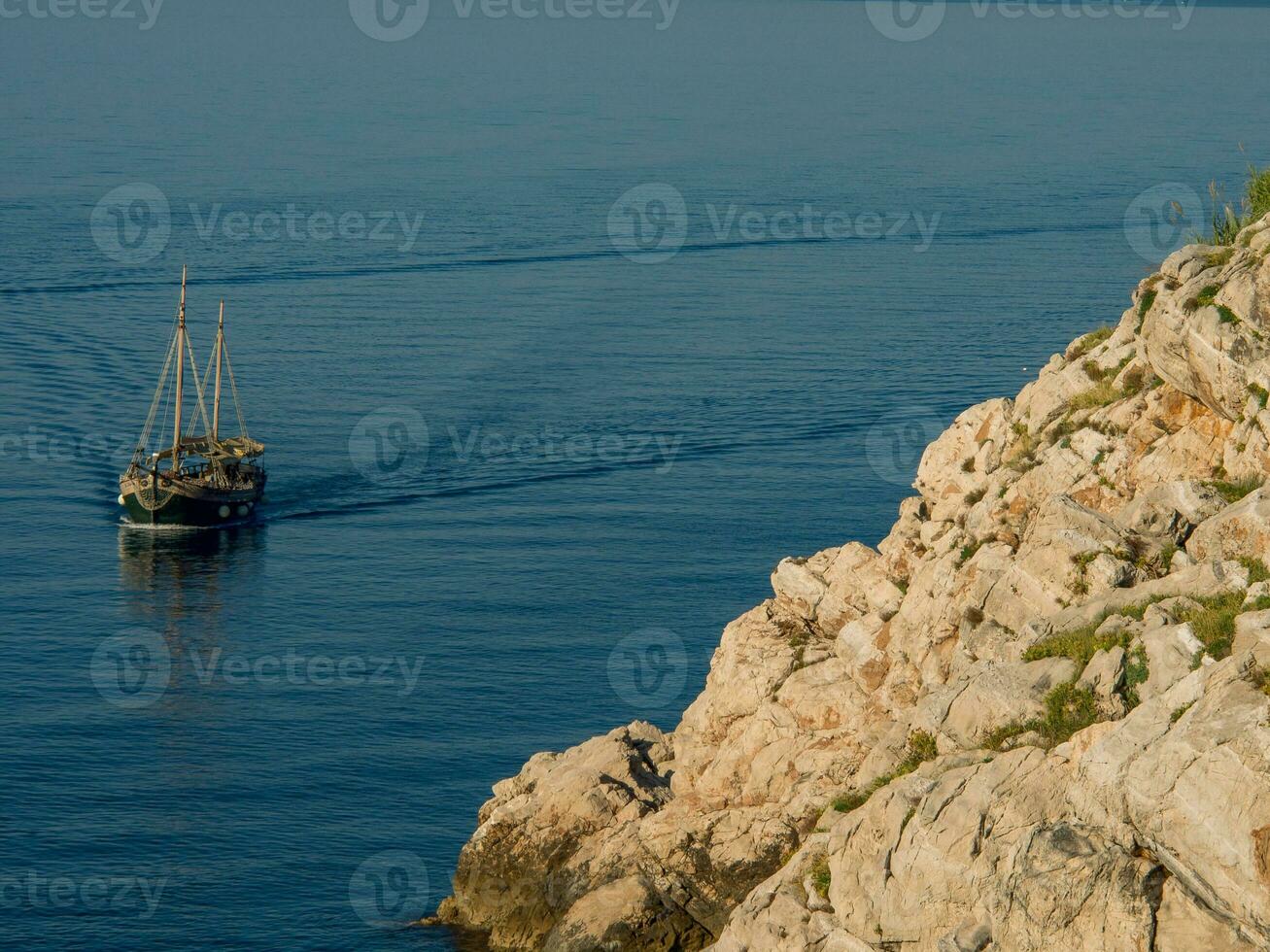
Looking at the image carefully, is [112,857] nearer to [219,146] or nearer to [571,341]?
[571,341]

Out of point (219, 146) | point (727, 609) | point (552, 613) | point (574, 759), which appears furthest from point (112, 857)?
point (219, 146)

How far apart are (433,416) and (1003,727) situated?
7757cm

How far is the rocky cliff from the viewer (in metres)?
26.5

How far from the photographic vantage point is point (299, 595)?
8412 centimetres

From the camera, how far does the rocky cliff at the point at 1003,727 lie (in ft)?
87.0

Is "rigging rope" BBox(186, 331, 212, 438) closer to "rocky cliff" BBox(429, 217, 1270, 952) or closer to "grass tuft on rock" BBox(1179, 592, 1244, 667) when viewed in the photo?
"rocky cliff" BBox(429, 217, 1270, 952)

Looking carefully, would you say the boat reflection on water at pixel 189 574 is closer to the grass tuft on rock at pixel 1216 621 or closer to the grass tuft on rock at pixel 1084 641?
the grass tuft on rock at pixel 1084 641

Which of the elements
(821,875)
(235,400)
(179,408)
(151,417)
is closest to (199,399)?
(235,400)

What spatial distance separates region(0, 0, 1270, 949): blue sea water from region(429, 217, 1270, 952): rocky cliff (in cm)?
1055

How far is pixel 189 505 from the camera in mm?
96688

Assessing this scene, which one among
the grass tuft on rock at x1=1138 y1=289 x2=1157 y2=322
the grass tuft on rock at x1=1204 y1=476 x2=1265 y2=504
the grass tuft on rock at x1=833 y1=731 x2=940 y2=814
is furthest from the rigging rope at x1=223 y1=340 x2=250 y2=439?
the grass tuft on rock at x1=1204 y1=476 x2=1265 y2=504

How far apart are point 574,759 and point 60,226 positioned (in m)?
107

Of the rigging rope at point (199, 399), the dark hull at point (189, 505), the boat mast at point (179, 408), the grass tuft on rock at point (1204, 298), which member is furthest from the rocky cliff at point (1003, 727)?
the rigging rope at point (199, 399)

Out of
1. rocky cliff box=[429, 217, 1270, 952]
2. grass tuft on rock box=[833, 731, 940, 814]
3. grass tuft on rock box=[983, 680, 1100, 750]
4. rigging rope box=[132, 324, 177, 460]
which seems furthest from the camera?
rigging rope box=[132, 324, 177, 460]
